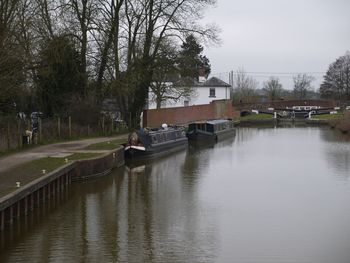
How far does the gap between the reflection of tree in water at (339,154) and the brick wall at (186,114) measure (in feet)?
37.8

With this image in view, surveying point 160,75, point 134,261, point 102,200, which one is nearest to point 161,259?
point 134,261

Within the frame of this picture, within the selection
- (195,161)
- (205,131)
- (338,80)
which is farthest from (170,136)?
(338,80)

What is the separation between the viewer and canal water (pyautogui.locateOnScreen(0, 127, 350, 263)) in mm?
11148

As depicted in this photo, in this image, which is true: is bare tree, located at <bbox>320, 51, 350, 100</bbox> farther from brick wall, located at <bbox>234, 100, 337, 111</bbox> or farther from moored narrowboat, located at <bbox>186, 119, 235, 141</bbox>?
moored narrowboat, located at <bbox>186, 119, 235, 141</bbox>

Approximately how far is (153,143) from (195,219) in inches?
558

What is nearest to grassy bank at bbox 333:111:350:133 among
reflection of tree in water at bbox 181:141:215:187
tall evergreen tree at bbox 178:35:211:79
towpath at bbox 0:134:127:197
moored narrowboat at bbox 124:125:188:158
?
reflection of tree in water at bbox 181:141:215:187

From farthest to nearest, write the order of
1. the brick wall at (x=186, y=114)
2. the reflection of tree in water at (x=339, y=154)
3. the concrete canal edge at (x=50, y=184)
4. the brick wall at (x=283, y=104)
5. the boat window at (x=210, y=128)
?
the brick wall at (x=283, y=104), the boat window at (x=210, y=128), the brick wall at (x=186, y=114), the reflection of tree in water at (x=339, y=154), the concrete canal edge at (x=50, y=184)

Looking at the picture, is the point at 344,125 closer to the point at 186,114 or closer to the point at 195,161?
the point at 186,114

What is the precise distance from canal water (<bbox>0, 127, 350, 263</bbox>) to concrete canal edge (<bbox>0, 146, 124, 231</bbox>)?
0.30 meters

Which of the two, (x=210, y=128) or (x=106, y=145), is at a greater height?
(x=210, y=128)

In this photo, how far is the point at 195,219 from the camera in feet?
45.8

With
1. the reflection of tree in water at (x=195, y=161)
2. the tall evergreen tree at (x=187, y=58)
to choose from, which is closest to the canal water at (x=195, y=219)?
the reflection of tree in water at (x=195, y=161)

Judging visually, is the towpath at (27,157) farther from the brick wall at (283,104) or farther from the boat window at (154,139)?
the brick wall at (283,104)

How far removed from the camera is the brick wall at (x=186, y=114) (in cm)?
3891
